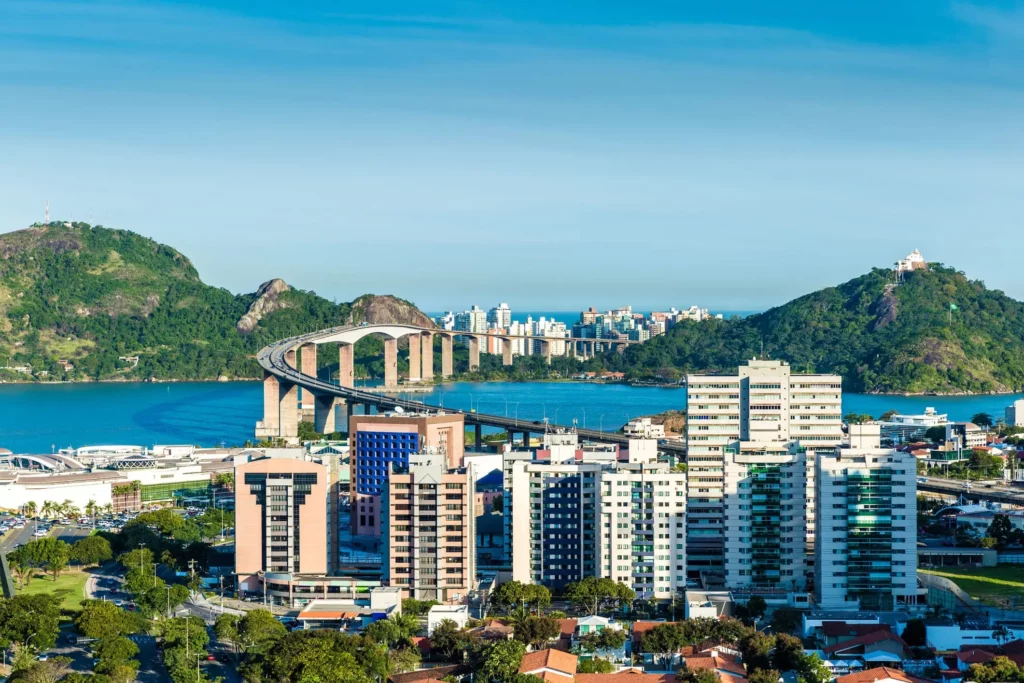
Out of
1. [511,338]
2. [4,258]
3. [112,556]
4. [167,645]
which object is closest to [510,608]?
[167,645]

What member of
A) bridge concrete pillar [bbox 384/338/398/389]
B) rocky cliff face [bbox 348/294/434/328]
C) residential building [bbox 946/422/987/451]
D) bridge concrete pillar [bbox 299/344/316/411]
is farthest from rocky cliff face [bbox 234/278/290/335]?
residential building [bbox 946/422/987/451]

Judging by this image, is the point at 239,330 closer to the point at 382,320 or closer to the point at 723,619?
the point at 382,320

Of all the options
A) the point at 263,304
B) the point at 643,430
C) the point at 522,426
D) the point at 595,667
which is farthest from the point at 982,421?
the point at 263,304

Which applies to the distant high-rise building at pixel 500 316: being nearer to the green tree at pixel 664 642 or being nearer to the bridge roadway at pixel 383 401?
the bridge roadway at pixel 383 401

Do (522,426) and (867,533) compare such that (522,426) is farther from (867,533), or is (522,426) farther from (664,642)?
(664,642)

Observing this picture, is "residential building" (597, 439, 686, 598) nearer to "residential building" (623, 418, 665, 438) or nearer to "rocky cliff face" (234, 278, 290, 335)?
"residential building" (623, 418, 665, 438)

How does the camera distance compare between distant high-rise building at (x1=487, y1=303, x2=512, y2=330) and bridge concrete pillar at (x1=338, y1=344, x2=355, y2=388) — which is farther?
distant high-rise building at (x1=487, y1=303, x2=512, y2=330)
